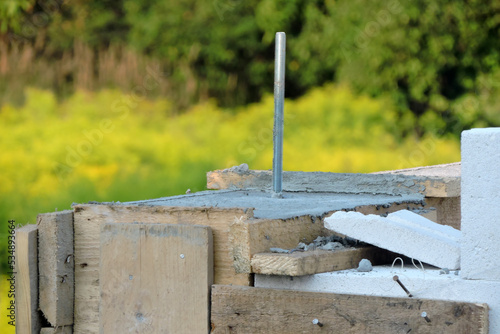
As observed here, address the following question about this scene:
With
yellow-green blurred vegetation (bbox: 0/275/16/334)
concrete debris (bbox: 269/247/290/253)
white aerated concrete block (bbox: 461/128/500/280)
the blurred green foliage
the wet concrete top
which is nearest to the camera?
white aerated concrete block (bbox: 461/128/500/280)

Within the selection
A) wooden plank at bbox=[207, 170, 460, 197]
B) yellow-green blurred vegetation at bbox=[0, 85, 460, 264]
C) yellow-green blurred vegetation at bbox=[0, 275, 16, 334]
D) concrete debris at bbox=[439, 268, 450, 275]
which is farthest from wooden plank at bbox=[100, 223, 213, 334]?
yellow-green blurred vegetation at bbox=[0, 85, 460, 264]

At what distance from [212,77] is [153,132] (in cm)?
299

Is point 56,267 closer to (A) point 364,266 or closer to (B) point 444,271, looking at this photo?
(A) point 364,266

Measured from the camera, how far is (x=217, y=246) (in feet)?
8.23

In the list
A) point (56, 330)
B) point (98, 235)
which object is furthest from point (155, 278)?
point (56, 330)

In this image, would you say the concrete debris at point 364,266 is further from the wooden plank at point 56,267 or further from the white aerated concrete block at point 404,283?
the wooden plank at point 56,267

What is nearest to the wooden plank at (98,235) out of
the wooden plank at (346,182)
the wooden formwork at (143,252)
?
the wooden formwork at (143,252)

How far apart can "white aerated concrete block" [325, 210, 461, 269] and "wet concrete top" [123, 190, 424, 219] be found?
7.3 inches

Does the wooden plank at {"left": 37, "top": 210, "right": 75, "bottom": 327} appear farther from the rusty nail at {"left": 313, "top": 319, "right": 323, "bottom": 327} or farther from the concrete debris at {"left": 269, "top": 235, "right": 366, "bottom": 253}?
the rusty nail at {"left": 313, "top": 319, "right": 323, "bottom": 327}

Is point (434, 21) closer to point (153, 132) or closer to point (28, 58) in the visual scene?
point (153, 132)

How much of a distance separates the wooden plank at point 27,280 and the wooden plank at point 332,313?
2.40 ft

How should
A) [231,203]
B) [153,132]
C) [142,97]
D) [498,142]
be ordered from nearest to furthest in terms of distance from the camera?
[498,142], [231,203], [153,132], [142,97]

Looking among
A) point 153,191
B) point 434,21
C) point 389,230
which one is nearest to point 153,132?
point 153,191

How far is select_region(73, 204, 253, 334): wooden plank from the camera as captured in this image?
2.49 meters
